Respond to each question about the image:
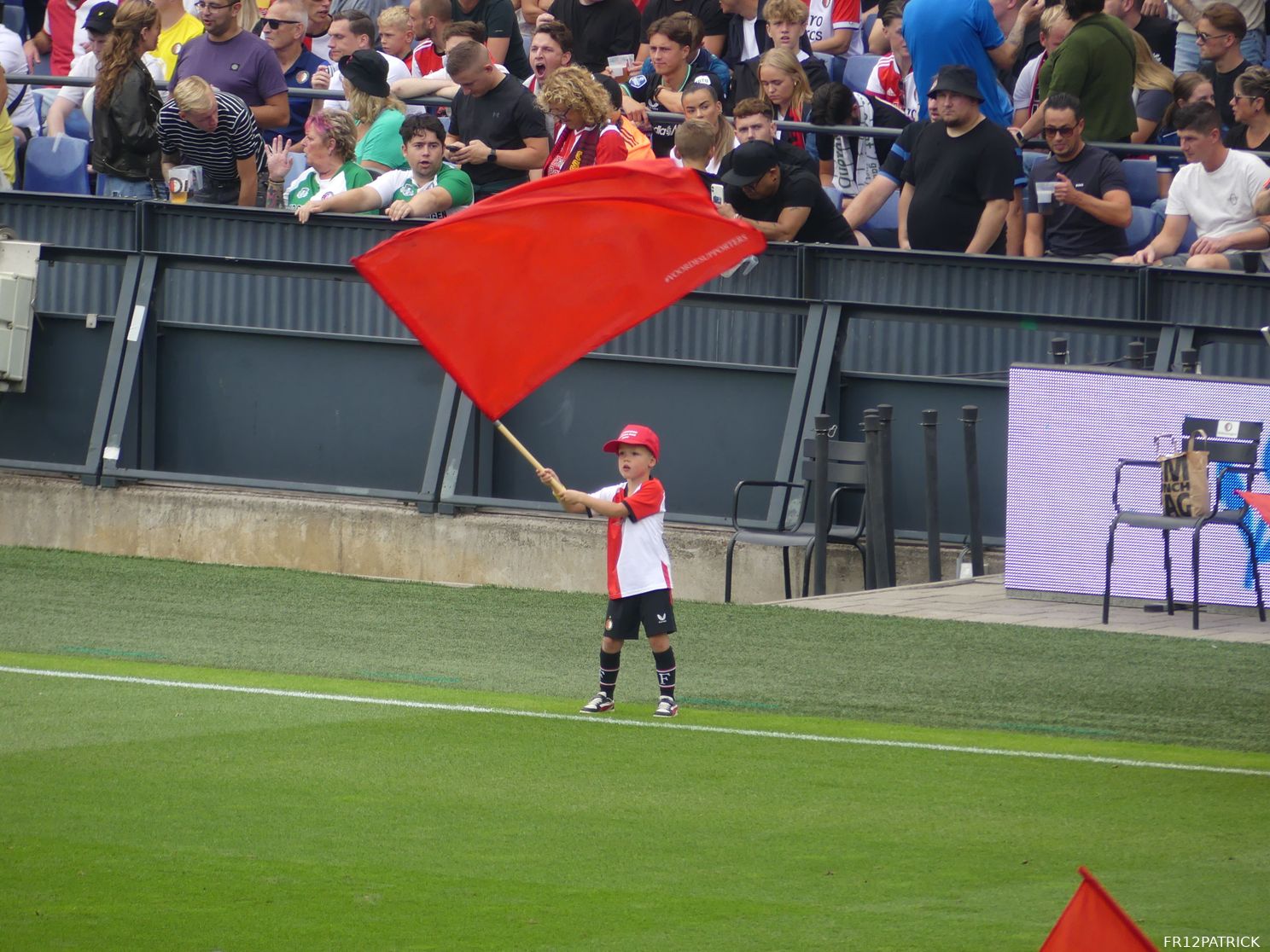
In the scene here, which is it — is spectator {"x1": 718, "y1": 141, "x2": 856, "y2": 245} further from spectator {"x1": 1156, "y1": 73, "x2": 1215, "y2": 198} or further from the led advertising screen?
spectator {"x1": 1156, "y1": 73, "x2": 1215, "y2": 198}

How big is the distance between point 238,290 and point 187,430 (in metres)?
1.22

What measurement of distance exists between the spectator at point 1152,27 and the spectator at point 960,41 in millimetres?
1423

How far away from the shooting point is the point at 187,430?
695 inches

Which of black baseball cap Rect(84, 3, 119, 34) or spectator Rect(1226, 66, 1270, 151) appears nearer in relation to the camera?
spectator Rect(1226, 66, 1270, 151)

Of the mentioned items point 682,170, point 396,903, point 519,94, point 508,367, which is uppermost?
point 519,94

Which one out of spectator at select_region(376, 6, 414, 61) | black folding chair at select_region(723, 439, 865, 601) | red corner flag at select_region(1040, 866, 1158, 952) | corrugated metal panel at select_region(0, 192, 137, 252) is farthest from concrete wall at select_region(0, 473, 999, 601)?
red corner flag at select_region(1040, 866, 1158, 952)

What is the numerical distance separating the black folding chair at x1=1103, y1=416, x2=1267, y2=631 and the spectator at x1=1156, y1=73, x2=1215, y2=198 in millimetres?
2386

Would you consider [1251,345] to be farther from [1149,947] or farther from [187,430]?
[1149,947]

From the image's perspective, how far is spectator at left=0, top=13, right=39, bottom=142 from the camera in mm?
19250


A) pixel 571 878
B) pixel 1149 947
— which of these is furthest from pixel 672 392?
pixel 1149 947

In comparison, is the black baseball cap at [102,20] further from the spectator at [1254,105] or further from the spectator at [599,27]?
the spectator at [1254,105]

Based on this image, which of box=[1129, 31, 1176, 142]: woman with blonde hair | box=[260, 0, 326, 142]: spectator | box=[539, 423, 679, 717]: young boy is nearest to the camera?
box=[539, 423, 679, 717]: young boy

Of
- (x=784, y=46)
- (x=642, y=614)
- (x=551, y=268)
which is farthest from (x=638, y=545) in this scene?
(x=784, y=46)

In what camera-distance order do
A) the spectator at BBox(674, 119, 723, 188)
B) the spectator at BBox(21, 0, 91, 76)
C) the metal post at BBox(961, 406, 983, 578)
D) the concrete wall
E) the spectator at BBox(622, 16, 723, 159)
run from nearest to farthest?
1. the metal post at BBox(961, 406, 983, 578)
2. the spectator at BBox(674, 119, 723, 188)
3. the concrete wall
4. the spectator at BBox(622, 16, 723, 159)
5. the spectator at BBox(21, 0, 91, 76)
